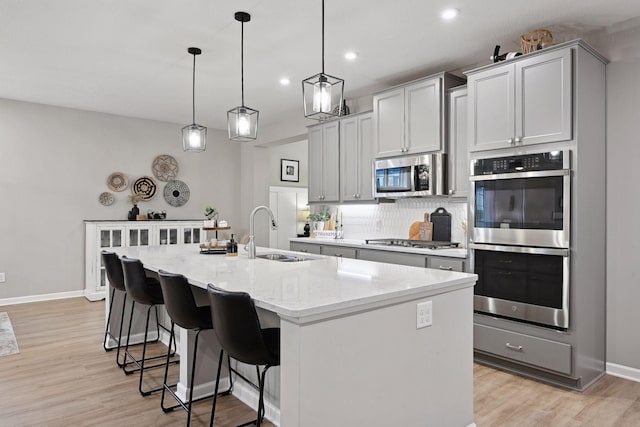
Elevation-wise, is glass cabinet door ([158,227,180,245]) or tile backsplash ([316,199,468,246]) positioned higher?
tile backsplash ([316,199,468,246])

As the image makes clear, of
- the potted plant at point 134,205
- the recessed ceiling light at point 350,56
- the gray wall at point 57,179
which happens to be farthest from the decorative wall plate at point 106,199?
the recessed ceiling light at point 350,56

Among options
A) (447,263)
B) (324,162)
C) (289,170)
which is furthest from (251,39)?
(289,170)

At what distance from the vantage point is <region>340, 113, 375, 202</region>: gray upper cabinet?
4852mm

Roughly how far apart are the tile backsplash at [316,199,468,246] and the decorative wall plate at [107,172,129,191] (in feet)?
10.5

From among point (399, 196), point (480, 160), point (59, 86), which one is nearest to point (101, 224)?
point (59, 86)

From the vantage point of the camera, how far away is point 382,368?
1.85 meters

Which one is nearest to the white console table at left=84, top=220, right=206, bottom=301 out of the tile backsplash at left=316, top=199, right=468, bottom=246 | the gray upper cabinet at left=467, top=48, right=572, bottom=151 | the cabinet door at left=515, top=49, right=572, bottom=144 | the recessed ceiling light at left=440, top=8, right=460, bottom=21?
the tile backsplash at left=316, top=199, right=468, bottom=246

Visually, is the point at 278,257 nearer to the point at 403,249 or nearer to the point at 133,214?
the point at 403,249

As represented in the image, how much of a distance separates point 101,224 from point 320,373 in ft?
17.1

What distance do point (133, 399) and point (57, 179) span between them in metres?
4.35

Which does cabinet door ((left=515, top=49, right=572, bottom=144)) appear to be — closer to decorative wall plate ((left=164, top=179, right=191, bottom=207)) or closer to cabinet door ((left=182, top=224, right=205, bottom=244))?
cabinet door ((left=182, top=224, right=205, bottom=244))

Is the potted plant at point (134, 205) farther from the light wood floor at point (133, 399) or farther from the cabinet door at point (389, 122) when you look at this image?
the cabinet door at point (389, 122)

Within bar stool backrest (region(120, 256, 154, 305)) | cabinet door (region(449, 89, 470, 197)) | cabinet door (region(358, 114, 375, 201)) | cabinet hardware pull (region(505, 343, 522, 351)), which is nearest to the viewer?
bar stool backrest (region(120, 256, 154, 305))

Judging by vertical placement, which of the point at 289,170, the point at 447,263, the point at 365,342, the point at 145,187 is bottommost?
the point at 365,342
